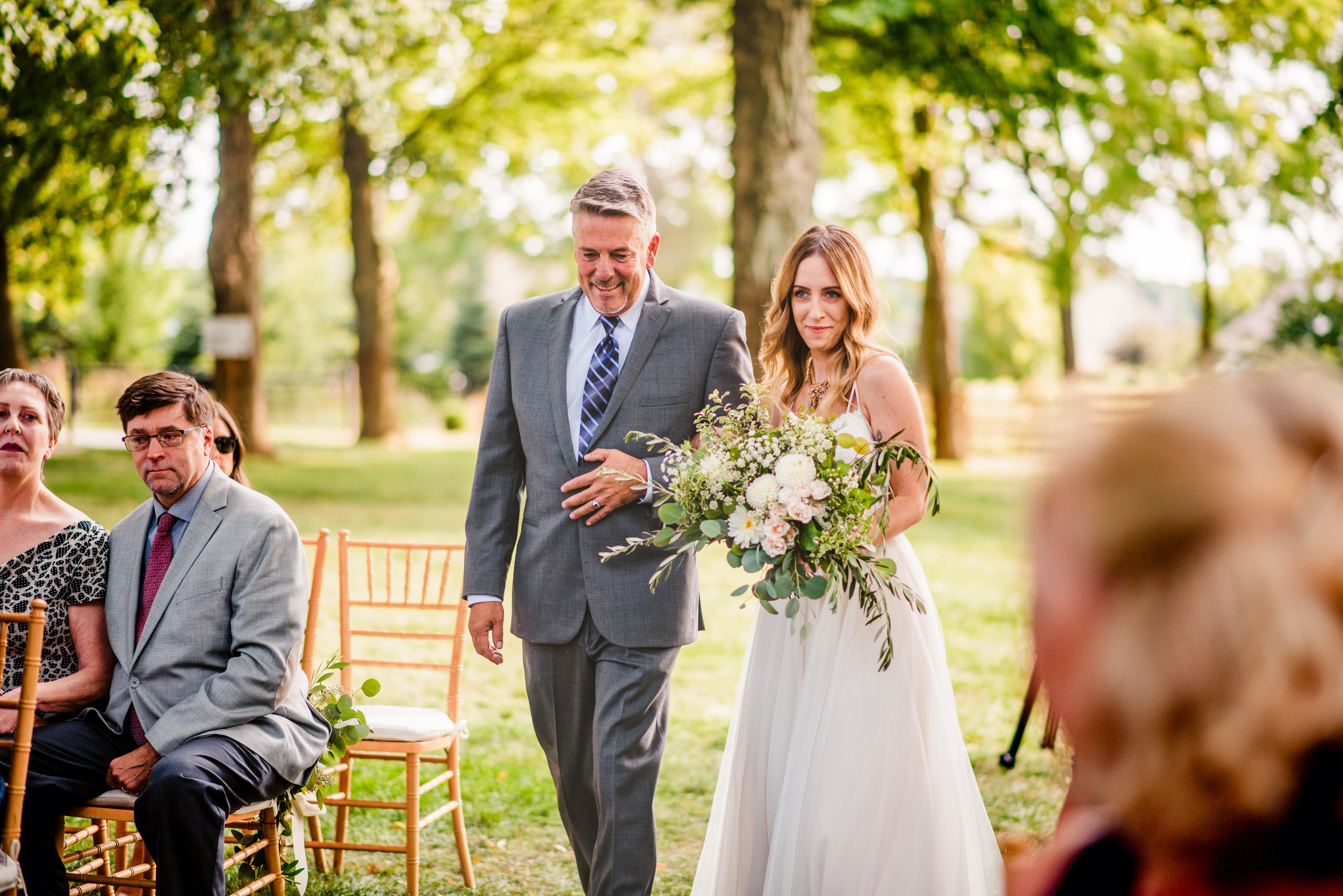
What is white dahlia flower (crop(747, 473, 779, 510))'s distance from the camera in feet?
10.4

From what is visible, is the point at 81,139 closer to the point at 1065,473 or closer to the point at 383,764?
the point at 383,764

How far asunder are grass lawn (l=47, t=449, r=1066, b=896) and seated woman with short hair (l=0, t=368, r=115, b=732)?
53.6 inches

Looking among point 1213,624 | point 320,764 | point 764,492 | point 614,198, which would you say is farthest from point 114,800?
point 1213,624

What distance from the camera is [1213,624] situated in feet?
2.35

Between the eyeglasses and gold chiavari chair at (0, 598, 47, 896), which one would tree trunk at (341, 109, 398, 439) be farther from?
gold chiavari chair at (0, 598, 47, 896)

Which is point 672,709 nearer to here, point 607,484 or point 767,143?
point 607,484

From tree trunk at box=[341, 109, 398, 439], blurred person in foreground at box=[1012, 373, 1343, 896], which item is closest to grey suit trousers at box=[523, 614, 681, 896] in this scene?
blurred person in foreground at box=[1012, 373, 1343, 896]

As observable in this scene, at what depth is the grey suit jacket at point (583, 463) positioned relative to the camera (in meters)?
3.55

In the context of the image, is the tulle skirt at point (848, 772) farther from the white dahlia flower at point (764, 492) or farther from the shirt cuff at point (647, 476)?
the shirt cuff at point (647, 476)

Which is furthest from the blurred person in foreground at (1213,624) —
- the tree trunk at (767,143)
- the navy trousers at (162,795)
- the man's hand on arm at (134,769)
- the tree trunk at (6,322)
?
the tree trunk at (6,322)

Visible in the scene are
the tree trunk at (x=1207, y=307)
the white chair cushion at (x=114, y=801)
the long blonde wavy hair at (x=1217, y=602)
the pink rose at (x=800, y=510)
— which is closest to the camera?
the long blonde wavy hair at (x=1217, y=602)

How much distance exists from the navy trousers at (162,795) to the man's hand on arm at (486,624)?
2.42 ft

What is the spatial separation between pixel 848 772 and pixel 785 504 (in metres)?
0.91

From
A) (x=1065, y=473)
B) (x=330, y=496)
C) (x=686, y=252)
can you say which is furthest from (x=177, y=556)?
(x=686, y=252)
